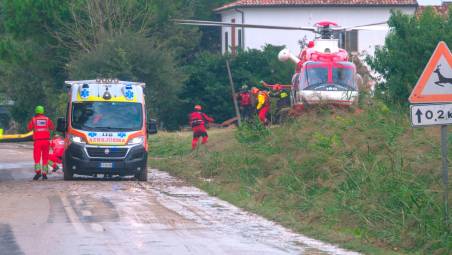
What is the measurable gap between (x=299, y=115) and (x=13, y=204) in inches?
397

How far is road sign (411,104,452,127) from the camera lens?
13.2 m

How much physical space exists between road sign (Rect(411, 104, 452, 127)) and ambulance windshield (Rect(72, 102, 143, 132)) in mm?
12202

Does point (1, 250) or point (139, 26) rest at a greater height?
point (139, 26)

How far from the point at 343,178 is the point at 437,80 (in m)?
5.19

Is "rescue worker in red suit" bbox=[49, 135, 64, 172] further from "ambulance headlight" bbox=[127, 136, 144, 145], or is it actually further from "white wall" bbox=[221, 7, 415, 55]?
"white wall" bbox=[221, 7, 415, 55]

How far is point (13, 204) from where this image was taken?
59.2ft

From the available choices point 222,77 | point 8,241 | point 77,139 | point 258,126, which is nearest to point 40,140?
point 77,139

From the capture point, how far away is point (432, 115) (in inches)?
520

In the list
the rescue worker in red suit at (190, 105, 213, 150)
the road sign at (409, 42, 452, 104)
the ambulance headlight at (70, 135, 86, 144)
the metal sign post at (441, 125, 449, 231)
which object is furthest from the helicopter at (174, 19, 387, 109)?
the road sign at (409, 42, 452, 104)

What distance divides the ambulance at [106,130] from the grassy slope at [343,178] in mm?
1808

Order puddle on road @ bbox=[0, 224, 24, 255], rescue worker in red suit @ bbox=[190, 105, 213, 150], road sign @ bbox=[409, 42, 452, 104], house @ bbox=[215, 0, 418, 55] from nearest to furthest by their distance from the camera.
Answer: puddle on road @ bbox=[0, 224, 24, 255], road sign @ bbox=[409, 42, 452, 104], rescue worker in red suit @ bbox=[190, 105, 213, 150], house @ bbox=[215, 0, 418, 55]

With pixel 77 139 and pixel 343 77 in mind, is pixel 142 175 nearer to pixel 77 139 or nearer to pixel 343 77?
pixel 77 139

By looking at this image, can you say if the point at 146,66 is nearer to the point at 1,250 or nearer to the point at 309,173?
the point at 309,173

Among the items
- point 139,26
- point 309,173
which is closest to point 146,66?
point 139,26
